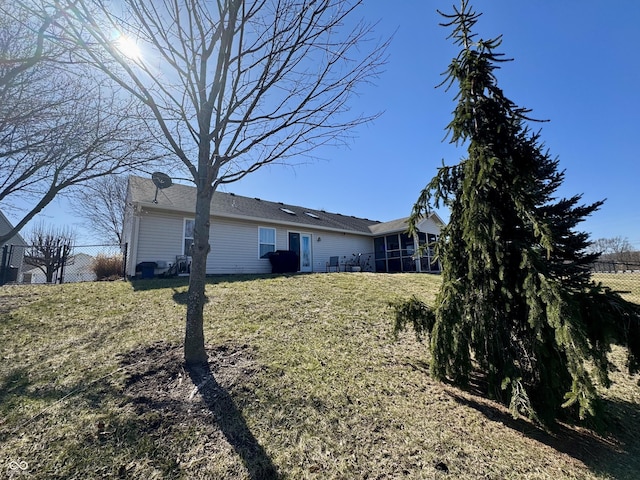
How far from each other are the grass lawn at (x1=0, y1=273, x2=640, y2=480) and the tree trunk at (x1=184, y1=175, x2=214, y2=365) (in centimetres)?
23

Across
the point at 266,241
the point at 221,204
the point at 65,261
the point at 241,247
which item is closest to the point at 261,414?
the point at 241,247

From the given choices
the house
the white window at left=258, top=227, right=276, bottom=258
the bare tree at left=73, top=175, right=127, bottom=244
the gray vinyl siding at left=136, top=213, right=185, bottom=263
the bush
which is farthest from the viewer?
the bare tree at left=73, top=175, right=127, bottom=244

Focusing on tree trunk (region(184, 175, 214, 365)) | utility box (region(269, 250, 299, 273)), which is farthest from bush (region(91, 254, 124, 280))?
tree trunk (region(184, 175, 214, 365))

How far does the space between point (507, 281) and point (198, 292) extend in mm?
3608

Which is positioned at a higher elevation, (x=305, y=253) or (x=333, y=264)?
(x=305, y=253)

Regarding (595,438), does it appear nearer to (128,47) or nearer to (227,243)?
(128,47)

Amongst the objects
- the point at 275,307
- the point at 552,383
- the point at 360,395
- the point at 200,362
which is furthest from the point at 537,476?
the point at 275,307

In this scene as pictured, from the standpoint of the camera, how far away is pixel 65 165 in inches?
317

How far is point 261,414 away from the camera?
270cm

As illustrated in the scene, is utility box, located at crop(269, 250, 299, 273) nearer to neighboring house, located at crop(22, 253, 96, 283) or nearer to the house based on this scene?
the house

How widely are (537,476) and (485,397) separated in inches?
44.7

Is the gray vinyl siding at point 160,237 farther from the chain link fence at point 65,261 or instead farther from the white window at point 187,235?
the chain link fence at point 65,261

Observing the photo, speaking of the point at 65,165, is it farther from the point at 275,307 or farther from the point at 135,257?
the point at 275,307

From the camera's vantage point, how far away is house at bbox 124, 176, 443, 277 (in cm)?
965
